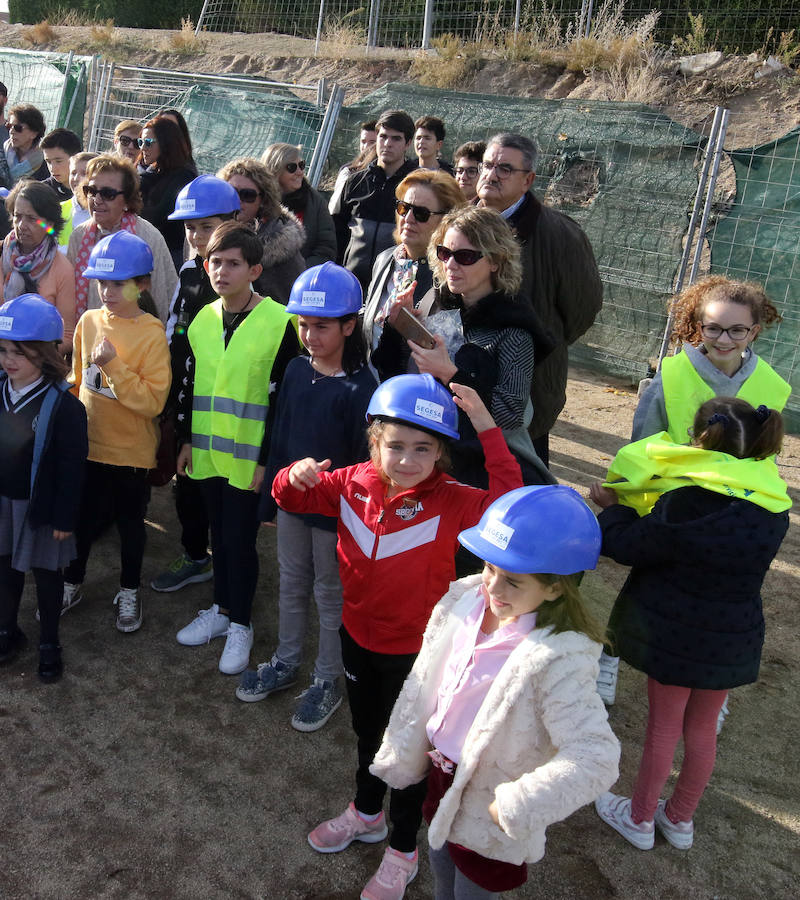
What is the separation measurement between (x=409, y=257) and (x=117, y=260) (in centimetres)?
128

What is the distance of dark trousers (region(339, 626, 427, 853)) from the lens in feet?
8.84

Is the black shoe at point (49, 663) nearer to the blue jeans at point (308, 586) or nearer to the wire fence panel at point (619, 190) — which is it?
the blue jeans at point (308, 586)

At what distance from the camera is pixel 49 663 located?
3.59 meters

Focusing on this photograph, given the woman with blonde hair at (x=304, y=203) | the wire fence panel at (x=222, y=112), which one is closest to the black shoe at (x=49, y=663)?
the woman with blonde hair at (x=304, y=203)

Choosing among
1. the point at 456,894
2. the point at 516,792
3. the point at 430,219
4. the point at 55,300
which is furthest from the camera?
the point at 55,300

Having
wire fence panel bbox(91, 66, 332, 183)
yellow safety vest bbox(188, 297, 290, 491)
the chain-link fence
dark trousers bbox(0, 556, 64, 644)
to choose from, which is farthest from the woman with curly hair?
the chain-link fence

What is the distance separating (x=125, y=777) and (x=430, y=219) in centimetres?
250

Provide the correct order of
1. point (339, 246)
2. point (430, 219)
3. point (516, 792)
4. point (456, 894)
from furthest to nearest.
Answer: point (339, 246) → point (430, 219) → point (456, 894) → point (516, 792)

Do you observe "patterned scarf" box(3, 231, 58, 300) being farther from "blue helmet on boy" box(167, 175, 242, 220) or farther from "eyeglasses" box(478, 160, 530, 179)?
"eyeglasses" box(478, 160, 530, 179)

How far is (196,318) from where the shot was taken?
3.74 m

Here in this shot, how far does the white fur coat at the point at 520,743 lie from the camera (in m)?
1.78

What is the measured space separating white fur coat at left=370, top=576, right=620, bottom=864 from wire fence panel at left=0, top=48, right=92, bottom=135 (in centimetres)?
1144

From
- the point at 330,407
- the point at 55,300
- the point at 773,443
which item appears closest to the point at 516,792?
the point at 773,443

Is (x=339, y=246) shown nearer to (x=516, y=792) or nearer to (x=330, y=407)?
(x=330, y=407)
